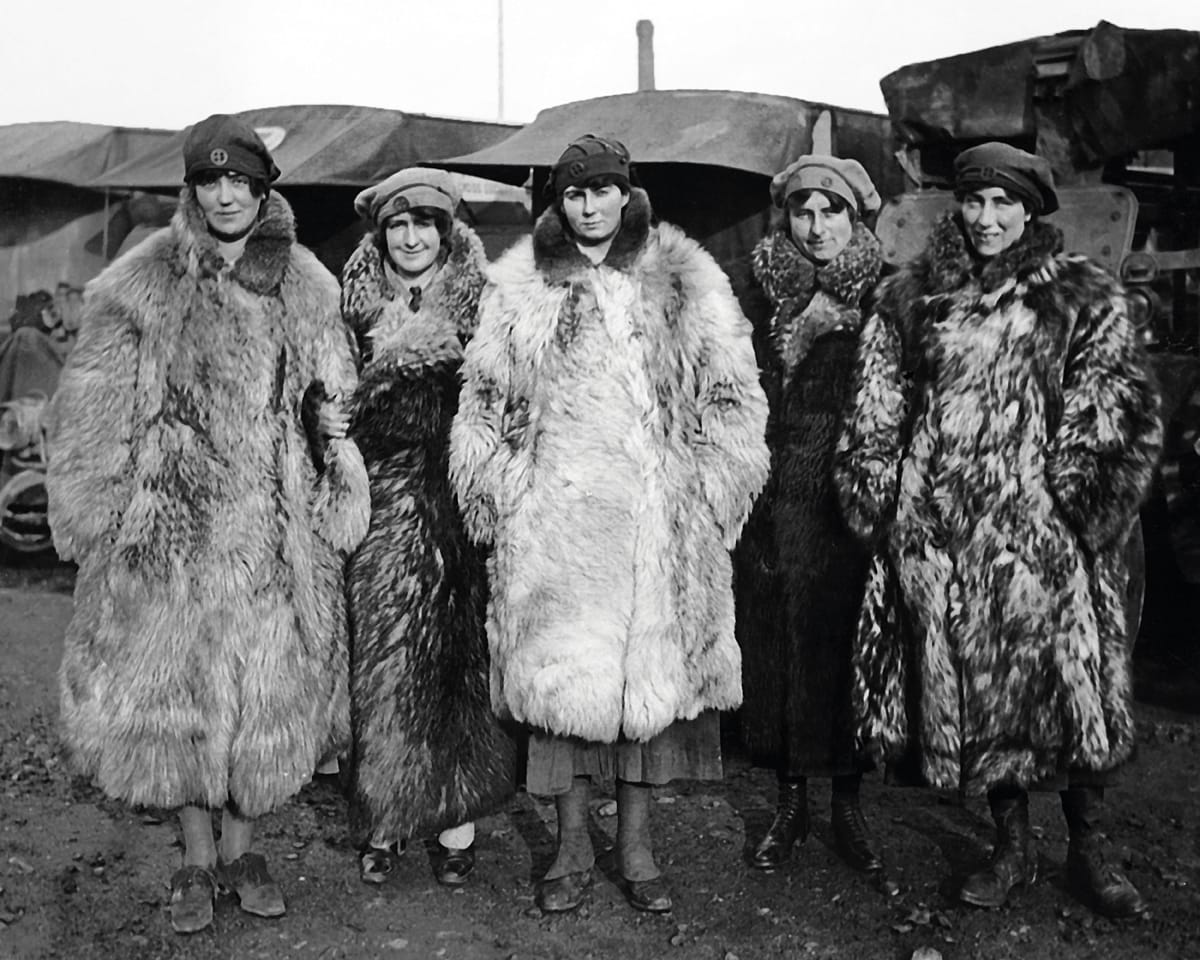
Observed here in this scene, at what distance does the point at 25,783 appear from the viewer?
446 centimetres

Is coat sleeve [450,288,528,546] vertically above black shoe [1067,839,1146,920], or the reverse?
coat sleeve [450,288,528,546]

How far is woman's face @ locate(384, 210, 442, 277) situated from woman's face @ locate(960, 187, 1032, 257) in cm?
141

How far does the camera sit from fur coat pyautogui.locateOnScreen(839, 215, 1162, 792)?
2969 mm

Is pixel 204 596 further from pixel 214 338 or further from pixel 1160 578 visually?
pixel 1160 578

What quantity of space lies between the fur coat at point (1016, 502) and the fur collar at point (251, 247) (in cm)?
157

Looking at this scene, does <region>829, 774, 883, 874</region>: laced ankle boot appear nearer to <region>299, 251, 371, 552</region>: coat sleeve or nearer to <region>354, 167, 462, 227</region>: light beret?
<region>299, 251, 371, 552</region>: coat sleeve

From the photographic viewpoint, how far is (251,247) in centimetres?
317

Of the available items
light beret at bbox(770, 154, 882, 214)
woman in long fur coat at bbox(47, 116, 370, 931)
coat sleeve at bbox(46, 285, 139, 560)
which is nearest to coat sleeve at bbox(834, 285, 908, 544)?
light beret at bbox(770, 154, 882, 214)

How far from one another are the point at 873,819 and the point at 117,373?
2.59 meters

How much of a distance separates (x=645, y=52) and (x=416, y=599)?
47.1 feet

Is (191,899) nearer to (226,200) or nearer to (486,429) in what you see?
(486,429)

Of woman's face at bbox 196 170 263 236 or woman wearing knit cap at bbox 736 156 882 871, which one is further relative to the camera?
woman wearing knit cap at bbox 736 156 882 871

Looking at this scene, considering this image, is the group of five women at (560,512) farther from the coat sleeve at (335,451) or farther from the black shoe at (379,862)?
the black shoe at (379,862)

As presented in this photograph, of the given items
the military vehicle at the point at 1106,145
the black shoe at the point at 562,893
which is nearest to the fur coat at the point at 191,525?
the black shoe at the point at 562,893
